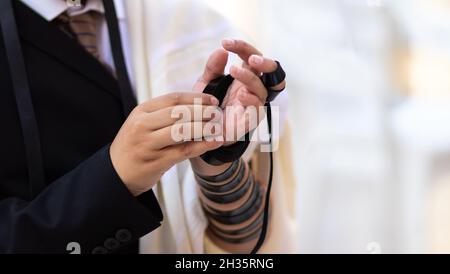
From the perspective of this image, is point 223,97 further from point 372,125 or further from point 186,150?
point 372,125

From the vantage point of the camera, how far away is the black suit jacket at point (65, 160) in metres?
0.47

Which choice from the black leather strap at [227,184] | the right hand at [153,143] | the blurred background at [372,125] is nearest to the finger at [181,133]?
the right hand at [153,143]

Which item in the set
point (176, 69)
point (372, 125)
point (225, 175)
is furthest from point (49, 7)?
point (372, 125)

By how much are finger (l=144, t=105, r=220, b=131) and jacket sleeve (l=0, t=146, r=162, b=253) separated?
70 mm

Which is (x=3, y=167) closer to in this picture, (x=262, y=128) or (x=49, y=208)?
(x=49, y=208)

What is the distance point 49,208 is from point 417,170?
19.0 inches

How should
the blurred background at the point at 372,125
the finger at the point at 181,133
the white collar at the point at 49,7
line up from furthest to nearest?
the blurred background at the point at 372,125, the white collar at the point at 49,7, the finger at the point at 181,133

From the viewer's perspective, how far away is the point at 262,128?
57 cm

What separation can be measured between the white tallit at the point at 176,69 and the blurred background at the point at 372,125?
0.09 metres

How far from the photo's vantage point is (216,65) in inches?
19.4

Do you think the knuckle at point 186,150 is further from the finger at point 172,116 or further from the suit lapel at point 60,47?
the suit lapel at point 60,47

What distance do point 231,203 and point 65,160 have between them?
0.63ft

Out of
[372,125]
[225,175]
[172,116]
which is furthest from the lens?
[372,125]

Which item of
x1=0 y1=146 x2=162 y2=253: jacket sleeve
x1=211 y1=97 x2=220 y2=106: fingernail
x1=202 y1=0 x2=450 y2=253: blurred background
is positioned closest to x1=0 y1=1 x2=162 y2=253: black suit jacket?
x1=0 y1=146 x2=162 y2=253: jacket sleeve
